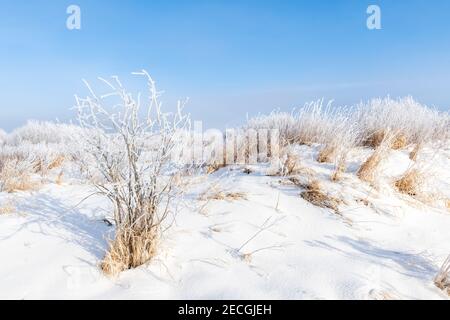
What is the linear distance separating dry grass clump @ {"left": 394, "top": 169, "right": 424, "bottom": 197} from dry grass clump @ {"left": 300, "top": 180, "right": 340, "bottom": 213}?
3.73ft

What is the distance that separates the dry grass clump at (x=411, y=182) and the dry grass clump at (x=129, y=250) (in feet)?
9.92

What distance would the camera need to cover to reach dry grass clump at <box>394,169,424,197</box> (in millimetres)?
4598

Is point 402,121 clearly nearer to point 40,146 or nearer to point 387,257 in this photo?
point 387,257

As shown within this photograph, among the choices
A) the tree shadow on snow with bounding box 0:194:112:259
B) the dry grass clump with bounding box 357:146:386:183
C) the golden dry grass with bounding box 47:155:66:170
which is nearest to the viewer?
the tree shadow on snow with bounding box 0:194:112:259

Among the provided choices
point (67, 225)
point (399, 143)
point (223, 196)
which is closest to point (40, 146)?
point (67, 225)

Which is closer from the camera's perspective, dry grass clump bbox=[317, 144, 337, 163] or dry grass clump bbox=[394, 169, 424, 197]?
dry grass clump bbox=[394, 169, 424, 197]

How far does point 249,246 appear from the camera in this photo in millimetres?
3037

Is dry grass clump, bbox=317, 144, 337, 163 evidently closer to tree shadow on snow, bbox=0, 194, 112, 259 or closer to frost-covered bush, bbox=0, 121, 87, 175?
tree shadow on snow, bbox=0, 194, 112, 259

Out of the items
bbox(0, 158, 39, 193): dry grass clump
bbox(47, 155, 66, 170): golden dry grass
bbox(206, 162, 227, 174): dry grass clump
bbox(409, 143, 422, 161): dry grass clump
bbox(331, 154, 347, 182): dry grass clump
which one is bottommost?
bbox(47, 155, 66, 170): golden dry grass

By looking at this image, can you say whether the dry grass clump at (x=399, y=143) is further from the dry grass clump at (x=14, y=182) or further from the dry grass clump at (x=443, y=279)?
the dry grass clump at (x=14, y=182)

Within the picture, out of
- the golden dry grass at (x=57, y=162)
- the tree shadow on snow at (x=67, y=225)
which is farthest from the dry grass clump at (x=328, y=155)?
the golden dry grass at (x=57, y=162)

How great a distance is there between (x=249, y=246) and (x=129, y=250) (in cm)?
88

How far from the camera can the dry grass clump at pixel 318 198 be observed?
385 centimetres

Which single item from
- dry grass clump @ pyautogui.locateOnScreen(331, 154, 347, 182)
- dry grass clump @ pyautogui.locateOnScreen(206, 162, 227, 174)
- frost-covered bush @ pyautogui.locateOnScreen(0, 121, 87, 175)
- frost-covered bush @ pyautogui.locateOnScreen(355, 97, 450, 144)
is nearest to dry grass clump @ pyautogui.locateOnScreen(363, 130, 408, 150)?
frost-covered bush @ pyautogui.locateOnScreen(355, 97, 450, 144)
